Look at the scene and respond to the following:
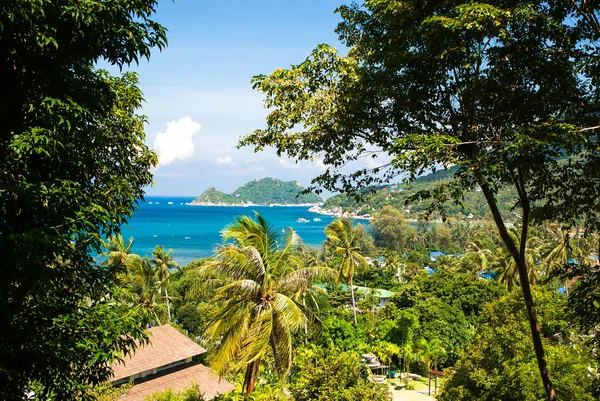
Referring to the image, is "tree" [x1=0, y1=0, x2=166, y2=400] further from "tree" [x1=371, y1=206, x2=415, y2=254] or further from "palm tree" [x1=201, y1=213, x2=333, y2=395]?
"tree" [x1=371, y1=206, x2=415, y2=254]

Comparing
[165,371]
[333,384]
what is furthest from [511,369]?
[165,371]

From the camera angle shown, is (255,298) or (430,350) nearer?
(255,298)

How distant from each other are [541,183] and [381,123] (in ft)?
7.48

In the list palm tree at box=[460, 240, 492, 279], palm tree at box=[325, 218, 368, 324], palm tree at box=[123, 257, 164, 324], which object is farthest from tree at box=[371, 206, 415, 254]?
palm tree at box=[123, 257, 164, 324]

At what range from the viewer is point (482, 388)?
9664mm

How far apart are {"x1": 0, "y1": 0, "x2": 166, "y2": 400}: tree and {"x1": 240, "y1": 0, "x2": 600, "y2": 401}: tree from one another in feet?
6.64

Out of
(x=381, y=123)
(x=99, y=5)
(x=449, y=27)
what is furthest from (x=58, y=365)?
(x=449, y=27)

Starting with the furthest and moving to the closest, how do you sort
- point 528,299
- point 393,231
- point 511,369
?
point 393,231 → point 511,369 → point 528,299

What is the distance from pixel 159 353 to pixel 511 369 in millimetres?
11407

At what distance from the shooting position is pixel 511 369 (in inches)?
366

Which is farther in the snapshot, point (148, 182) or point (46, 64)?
point (148, 182)

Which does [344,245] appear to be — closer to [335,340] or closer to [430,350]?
[335,340]

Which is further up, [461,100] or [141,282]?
[461,100]

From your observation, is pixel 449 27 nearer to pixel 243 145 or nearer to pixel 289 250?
pixel 243 145
